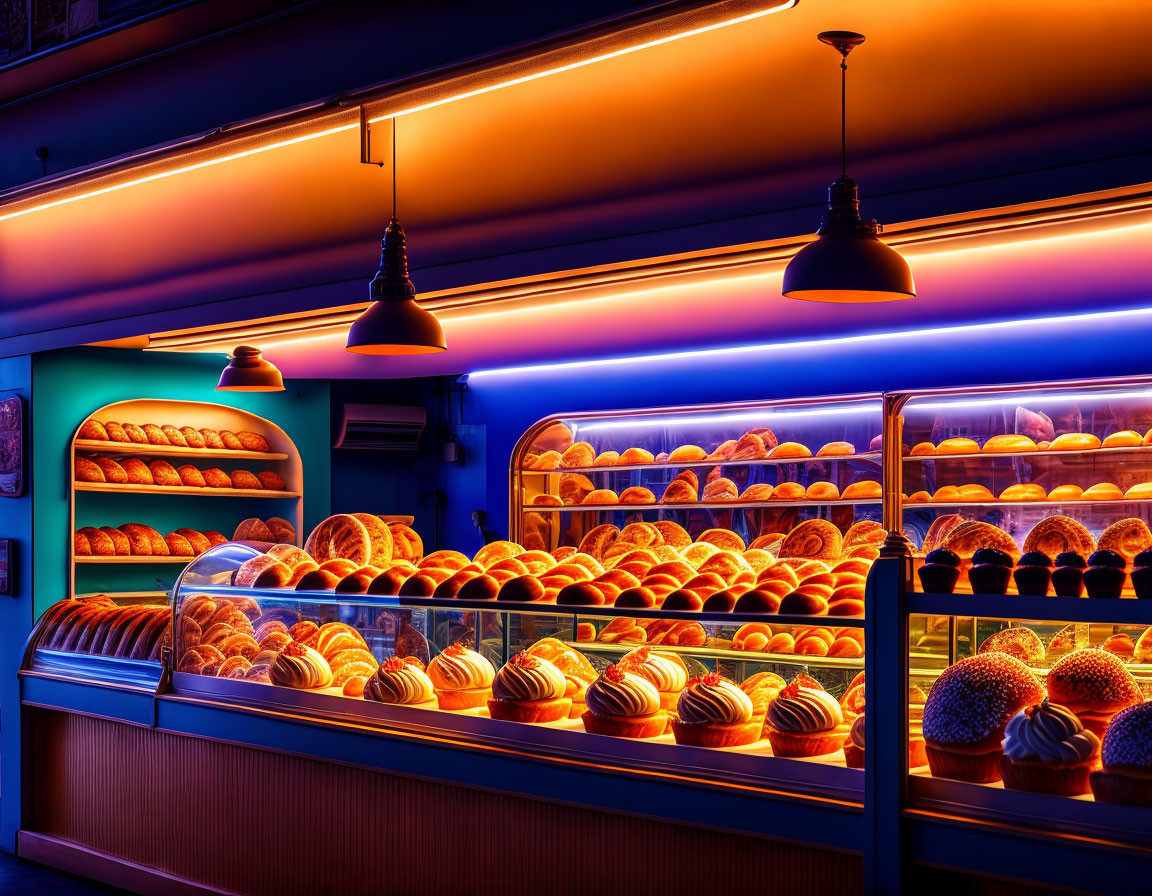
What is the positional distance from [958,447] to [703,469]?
1.65m

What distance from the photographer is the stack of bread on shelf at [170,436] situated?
698 cm

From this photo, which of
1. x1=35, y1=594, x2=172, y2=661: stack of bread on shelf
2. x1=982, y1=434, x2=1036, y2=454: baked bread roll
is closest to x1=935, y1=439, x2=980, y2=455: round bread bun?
x1=982, y1=434, x2=1036, y2=454: baked bread roll

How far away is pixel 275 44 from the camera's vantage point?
5.00 meters

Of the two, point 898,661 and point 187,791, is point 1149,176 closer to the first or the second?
point 898,661

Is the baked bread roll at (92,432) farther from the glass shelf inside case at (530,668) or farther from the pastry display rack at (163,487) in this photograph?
the glass shelf inside case at (530,668)

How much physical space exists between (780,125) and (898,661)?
6.93 ft

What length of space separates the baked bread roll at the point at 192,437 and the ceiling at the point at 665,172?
109 centimetres

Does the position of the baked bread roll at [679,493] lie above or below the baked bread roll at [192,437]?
below

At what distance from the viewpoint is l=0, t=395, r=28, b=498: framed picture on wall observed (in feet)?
22.0

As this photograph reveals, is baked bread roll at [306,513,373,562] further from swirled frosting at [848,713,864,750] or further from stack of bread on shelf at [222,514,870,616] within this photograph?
swirled frosting at [848,713,864,750]

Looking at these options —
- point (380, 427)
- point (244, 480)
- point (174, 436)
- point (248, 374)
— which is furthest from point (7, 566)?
point (380, 427)

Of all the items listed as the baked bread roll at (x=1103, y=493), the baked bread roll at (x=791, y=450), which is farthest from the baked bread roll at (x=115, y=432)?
the baked bread roll at (x=1103, y=493)

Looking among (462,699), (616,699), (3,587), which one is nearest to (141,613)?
(3,587)

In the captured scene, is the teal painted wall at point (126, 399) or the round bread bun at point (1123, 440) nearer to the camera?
the round bread bun at point (1123, 440)
